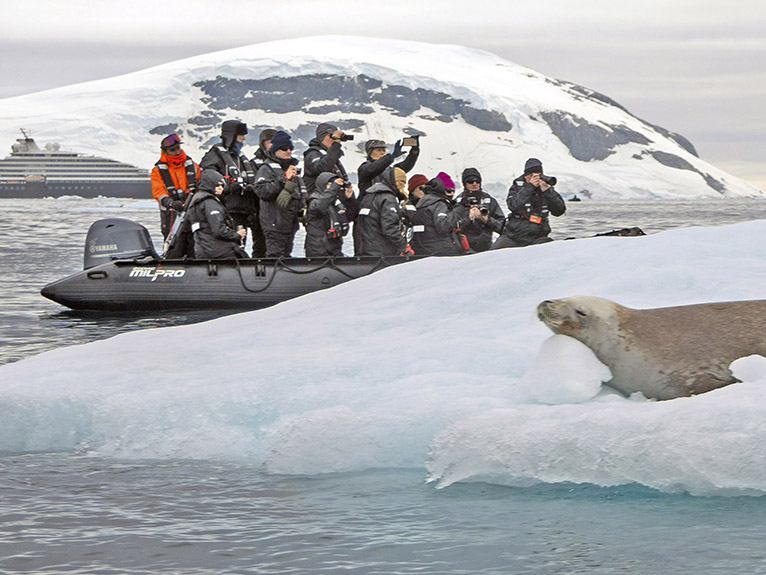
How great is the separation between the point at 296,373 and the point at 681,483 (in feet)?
6.39

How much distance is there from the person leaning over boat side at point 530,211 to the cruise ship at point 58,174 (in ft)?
300

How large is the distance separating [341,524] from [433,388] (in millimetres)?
994

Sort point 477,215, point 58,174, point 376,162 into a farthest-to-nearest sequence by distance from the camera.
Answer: point 58,174, point 477,215, point 376,162

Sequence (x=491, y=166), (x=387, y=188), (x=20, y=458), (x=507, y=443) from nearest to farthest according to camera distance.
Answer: (x=507, y=443), (x=20, y=458), (x=387, y=188), (x=491, y=166)

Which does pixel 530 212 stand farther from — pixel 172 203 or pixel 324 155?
pixel 172 203

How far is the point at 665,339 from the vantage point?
451cm

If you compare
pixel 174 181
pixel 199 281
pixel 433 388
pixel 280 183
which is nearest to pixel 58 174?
pixel 174 181

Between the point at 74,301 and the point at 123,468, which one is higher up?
the point at 123,468

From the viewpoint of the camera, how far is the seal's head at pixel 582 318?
15.0ft

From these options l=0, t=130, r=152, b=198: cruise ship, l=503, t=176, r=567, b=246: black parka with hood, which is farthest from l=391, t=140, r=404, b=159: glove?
l=0, t=130, r=152, b=198: cruise ship

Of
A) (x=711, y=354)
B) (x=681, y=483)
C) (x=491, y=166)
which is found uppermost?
(x=711, y=354)

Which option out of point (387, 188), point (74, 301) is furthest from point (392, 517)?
point (74, 301)

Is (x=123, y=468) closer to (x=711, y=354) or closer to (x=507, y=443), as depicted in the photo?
(x=507, y=443)

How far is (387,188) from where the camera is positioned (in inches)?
400
